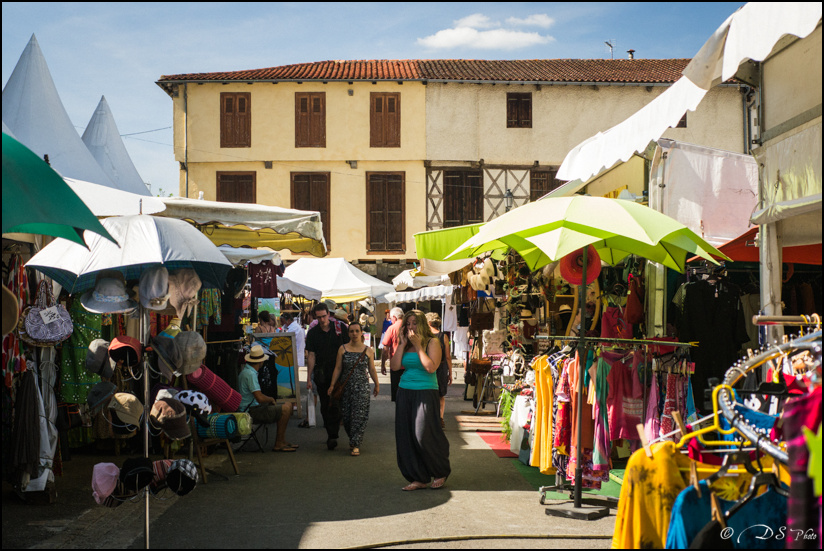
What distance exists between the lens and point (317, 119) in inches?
1082

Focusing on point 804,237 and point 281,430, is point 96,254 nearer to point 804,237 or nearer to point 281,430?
point 281,430

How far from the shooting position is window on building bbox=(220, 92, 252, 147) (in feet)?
90.2

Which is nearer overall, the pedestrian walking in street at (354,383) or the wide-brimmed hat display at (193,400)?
the wide-brimmed hat display at (193,400)

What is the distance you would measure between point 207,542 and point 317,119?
23032 mm

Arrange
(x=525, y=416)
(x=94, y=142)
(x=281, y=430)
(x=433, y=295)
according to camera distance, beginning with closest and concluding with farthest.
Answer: (x=525, y=416)
(x=281, y=430)
(x=94, y=142)
(x=433, y=295)

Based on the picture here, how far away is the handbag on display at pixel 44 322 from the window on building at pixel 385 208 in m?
20.7

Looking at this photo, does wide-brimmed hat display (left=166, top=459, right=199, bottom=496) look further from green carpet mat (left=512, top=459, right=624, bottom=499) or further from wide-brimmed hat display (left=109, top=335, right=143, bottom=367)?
green carpet mat (left=512, top=459, right=624, bottom=499)

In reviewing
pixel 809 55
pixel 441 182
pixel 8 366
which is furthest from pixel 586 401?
pixel 441 182

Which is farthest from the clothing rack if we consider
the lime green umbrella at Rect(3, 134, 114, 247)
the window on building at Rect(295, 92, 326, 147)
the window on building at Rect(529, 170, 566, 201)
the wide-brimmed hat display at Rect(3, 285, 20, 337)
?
the window on building at Rect(295, 92, 326, 147)

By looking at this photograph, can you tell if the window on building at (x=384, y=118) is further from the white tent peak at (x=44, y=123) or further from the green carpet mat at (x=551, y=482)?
the green carpet mat at (x=551, y=482)

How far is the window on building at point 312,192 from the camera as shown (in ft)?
90.6

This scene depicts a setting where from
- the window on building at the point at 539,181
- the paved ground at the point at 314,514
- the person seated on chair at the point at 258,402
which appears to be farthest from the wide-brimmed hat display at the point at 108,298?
the window on building at the point at 539,181

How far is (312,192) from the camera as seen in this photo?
90.9 feet

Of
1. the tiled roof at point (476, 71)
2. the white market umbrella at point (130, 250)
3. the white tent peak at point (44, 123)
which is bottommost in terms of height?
the white market umbrella at point (130, 250)
